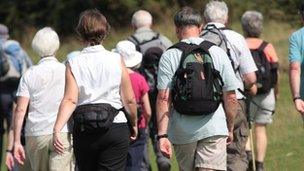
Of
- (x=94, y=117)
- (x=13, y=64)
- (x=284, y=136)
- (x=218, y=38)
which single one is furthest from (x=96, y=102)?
(x=284, y=136)

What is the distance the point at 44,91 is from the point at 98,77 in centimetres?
127

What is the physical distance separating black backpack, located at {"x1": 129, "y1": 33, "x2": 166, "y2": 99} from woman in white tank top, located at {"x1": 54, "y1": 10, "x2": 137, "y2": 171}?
167 inches

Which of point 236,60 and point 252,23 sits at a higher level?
point 252,23

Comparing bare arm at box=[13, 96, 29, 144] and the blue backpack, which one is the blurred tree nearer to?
the blue backpack

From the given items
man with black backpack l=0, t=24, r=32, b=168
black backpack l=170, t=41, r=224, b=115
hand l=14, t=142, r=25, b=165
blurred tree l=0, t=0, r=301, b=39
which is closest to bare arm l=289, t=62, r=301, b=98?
black backpack l=170, t=41, r=224, b=115

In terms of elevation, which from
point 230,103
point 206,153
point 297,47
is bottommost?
point 206,153

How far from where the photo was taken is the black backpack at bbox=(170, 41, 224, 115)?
8117 mm

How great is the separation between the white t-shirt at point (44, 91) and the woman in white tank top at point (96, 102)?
1.08 meters

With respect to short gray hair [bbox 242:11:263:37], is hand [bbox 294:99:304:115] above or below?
below

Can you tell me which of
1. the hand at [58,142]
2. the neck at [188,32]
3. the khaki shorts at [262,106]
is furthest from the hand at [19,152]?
the khaki shorts at [262,106]

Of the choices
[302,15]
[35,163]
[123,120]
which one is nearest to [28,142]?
[35,163]

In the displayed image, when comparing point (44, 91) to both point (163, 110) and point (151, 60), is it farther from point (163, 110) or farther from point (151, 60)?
point (151, 60)

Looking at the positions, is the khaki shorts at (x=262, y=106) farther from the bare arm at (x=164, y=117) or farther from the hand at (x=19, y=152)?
the bare arm at (x=164, y=117)

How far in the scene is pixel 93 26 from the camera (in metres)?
8.16
